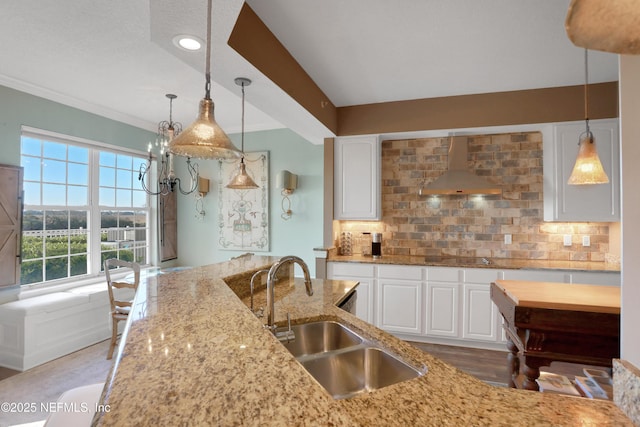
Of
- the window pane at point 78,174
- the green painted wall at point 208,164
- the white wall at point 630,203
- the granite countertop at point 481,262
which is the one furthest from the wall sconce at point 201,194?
the white wall at point 630,203

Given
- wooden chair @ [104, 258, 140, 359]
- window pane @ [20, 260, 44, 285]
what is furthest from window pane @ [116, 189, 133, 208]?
wooden chair @ [104, 258, 140, 359]

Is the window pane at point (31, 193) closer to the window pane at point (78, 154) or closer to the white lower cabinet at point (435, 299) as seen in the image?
the window pane at point (78, 154)

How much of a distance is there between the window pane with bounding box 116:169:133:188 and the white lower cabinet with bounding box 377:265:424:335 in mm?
3778

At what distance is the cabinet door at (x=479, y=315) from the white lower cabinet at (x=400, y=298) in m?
0.46

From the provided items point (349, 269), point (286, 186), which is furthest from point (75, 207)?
point (349, 269)

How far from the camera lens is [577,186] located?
11.0ft

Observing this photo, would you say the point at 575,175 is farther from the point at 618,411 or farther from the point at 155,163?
the point at 155,163

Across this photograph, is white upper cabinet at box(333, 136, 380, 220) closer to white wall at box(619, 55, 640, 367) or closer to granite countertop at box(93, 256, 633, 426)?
granite countertop at box(93, 256, 633, 426)

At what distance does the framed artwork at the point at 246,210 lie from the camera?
491 centimetres

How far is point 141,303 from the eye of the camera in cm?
140

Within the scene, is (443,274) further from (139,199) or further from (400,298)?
(139,199)

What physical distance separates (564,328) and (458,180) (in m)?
2.04

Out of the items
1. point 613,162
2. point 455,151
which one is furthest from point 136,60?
point 613,162

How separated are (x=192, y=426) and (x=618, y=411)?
3.16 feet
